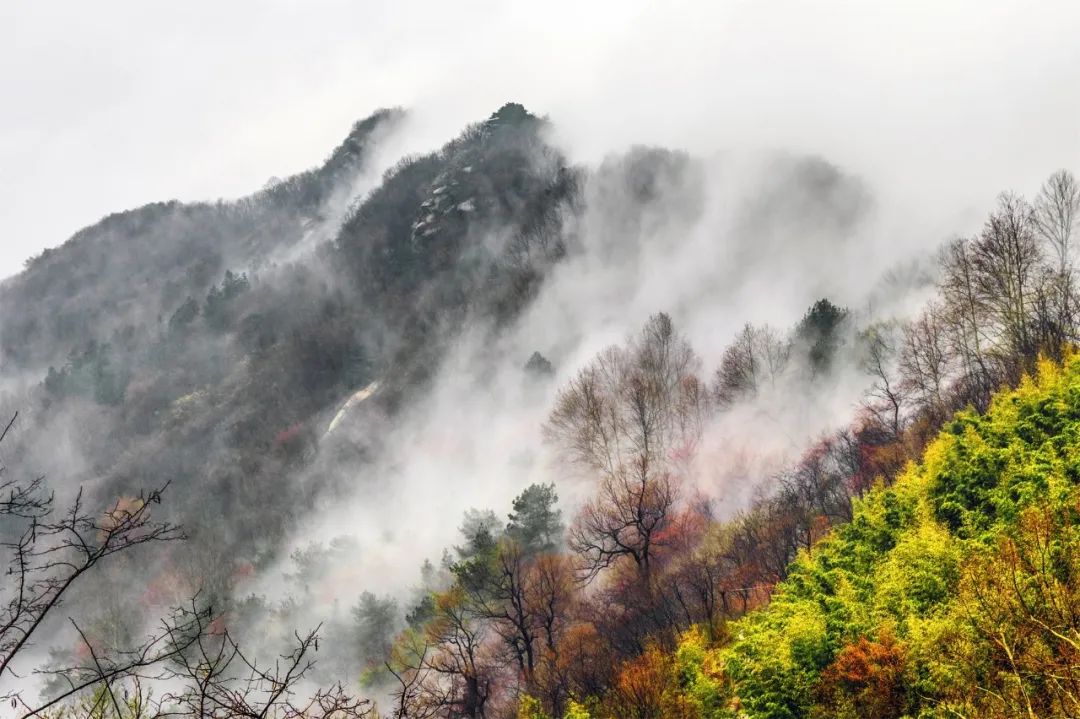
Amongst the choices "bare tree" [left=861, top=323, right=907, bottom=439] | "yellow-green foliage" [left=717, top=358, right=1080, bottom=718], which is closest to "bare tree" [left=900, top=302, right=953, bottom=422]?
"bare tree" [left=861, top=323, right=907, bottom=439]

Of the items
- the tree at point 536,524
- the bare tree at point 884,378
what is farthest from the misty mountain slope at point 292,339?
the bare tree at point 884,378

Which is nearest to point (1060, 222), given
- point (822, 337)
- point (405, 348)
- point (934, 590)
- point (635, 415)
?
point (822, 337)

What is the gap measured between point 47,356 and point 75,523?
188 m

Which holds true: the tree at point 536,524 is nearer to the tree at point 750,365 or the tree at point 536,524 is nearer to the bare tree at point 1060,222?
the tree at point 750,365

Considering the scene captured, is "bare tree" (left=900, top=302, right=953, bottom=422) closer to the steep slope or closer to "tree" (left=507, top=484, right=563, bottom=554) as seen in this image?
the steep slope

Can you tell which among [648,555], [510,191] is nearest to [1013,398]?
[648,555]

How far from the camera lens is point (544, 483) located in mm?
59219

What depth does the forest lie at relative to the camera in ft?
49.4

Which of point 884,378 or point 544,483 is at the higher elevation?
point 544,483

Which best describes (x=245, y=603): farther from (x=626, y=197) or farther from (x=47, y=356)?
(x=47, y=356)

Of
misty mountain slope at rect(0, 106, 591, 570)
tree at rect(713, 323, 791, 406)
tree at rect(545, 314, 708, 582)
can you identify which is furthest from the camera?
misty mountain slope at rect(0, 106, 591, 570)

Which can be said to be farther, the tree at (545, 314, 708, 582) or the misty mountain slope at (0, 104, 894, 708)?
the misty mountain slope at (0, 104, 894, 708)

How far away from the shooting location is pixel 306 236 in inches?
6334

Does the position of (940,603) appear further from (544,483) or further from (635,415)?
(635,415)
